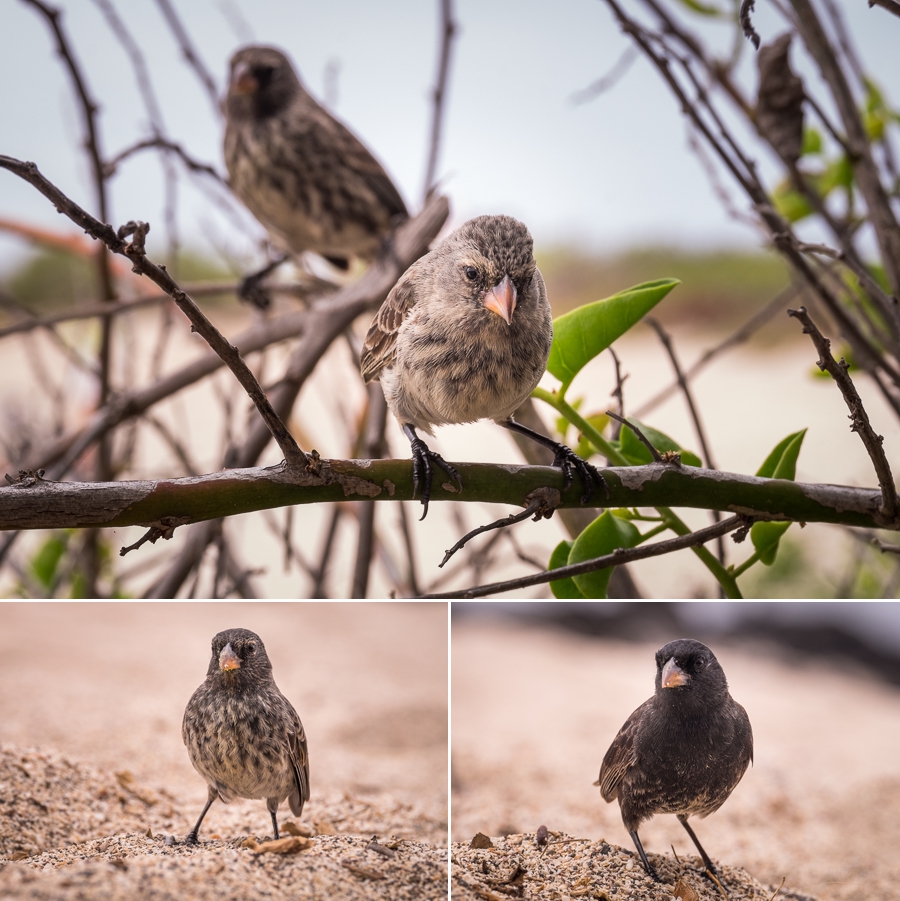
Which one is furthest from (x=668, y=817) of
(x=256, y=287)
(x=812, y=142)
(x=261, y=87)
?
(x=261, y=87)

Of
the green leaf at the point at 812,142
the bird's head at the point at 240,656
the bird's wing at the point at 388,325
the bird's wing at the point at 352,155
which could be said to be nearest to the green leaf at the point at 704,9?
the green leaf at the point at 812,142

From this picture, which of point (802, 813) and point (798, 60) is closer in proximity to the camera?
point (802, 813)

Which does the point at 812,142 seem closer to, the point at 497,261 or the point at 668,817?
the point at 497,261

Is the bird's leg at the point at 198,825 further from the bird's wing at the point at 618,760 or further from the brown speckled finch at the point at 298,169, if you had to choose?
the brown speckled finch at the point at 298,169

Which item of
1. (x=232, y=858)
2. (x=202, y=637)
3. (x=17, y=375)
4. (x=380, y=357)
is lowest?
(x=232, y=858)

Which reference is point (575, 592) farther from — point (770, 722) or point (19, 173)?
point (19, 173)

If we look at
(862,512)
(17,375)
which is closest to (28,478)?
(862,512)

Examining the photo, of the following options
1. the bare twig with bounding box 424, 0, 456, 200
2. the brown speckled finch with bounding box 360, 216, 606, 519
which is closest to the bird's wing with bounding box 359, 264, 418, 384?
the brown speckled finch with bounding box 360, 216, 606, 519
